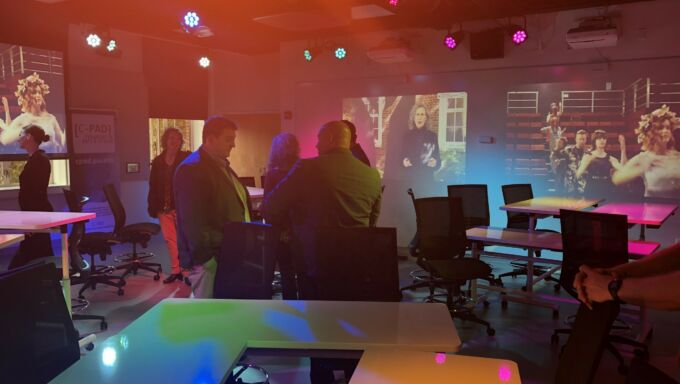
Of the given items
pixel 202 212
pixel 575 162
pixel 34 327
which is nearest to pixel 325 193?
pixel 202 212

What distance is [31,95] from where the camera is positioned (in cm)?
738

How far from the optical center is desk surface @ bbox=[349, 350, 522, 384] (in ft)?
5.61

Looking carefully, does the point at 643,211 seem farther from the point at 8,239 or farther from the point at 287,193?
the point at 8,239

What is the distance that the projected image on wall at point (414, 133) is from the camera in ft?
26.3

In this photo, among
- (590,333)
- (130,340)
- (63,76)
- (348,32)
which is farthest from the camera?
(348,32)

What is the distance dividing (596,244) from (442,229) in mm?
1560

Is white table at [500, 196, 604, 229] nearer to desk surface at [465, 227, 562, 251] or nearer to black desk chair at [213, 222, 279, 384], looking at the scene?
desk surface at [465, 227, 562, 251]

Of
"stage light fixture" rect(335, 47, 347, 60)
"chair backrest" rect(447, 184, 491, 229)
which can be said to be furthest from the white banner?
"chair backrest" rect(447, 184, 491, 229)

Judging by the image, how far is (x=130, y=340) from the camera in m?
1.98

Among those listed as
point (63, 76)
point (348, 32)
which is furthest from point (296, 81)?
point (63, 76)

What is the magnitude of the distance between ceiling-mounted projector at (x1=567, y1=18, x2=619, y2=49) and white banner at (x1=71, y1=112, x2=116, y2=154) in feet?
21.7

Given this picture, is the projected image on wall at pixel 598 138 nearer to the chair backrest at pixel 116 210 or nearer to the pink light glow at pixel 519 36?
the pink light glow at pixel 519 36

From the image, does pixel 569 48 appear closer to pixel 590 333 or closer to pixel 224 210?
pixel 224 210

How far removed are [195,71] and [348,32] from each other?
3278 millimetres
